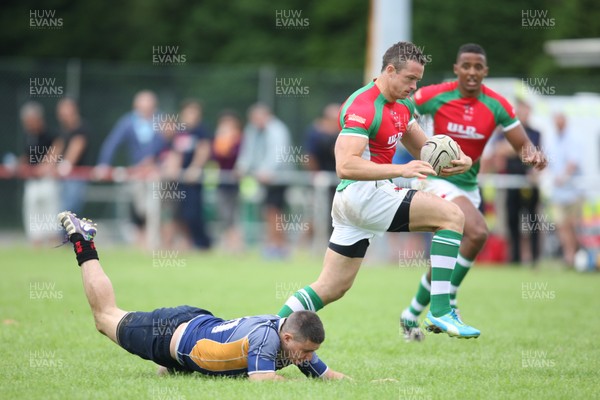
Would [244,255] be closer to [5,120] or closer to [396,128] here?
[5,120]

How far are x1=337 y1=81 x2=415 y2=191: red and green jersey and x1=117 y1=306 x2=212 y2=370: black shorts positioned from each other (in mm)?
1676

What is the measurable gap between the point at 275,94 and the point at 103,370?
16198 mm

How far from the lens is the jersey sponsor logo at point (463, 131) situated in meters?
9.65

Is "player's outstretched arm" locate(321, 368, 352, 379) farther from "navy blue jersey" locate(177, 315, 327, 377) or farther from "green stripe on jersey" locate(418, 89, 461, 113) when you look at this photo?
"green stripe on jersey" locate(418, 89, 461, 113)

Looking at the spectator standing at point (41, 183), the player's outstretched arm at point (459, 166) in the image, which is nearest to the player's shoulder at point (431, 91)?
the player's outstretched arm at point (459, 166)

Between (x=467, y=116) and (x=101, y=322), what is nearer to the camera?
(x=101, y=322)

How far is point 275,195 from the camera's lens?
1992cm

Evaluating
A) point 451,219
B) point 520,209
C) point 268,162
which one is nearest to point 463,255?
point 451,219

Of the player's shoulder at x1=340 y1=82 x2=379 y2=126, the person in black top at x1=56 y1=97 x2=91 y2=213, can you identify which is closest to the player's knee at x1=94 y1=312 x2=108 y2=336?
the player's shoulder at x1=340 y1=82 x2=379 y2=126

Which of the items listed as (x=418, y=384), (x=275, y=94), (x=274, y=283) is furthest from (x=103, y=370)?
(x=275, y=94)

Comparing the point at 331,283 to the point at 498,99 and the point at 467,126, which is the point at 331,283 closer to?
the point at 467,126

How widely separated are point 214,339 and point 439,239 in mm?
2090

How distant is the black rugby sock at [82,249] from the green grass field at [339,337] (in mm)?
820

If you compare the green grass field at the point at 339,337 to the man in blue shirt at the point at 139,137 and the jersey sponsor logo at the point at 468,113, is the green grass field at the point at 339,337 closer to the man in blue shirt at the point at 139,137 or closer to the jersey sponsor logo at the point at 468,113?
the jersey sponsor logo at the point at 468,113
